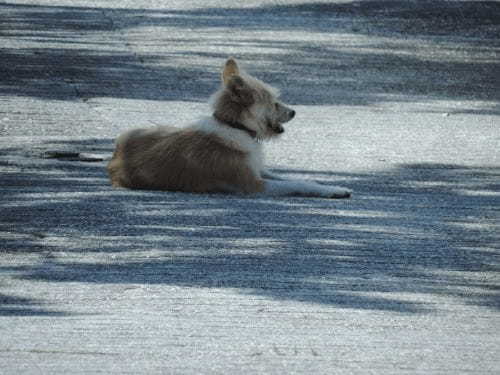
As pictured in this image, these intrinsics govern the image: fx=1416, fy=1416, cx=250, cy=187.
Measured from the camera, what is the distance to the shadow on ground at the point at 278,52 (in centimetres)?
1725

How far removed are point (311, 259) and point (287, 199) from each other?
2110 mm

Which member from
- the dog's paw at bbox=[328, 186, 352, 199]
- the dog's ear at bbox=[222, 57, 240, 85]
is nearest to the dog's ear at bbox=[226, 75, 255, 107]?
the dog's ear at bbox=[222, 57, 240, 85]

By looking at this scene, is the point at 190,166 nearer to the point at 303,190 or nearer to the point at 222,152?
the point at 222,152

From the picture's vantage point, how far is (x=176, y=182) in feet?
35.5

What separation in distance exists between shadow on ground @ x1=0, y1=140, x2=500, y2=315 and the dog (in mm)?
133

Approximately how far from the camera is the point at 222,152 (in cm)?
1083

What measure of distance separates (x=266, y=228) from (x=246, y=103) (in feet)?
5.57

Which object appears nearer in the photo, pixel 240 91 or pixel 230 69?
pixel 240 91

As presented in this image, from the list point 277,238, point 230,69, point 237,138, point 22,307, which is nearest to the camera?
point 22,307

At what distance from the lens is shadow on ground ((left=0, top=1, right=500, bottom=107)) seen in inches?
679

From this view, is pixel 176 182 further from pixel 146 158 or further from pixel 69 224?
pixel 69 224

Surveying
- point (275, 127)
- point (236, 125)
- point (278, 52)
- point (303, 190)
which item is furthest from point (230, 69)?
point (278, 52)

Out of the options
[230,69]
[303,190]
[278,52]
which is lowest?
[278,52]

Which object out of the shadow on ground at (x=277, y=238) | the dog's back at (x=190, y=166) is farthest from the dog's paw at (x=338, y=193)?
the dog's back at (x=190, y=166)
